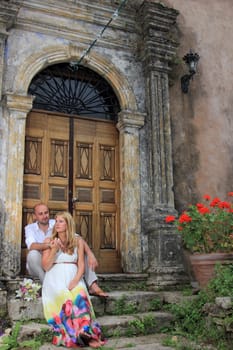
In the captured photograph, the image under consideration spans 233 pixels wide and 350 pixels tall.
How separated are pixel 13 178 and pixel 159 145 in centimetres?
237

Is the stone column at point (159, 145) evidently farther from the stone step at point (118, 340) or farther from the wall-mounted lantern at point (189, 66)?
the stone step at point (118, 340)

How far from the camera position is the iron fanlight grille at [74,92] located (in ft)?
21.3

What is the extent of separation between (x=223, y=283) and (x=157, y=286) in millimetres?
1419

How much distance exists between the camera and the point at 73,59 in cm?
653

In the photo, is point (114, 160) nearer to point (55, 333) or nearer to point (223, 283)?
point (223, 283)

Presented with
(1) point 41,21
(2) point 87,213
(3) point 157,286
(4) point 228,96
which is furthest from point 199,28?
(3) point 157,286

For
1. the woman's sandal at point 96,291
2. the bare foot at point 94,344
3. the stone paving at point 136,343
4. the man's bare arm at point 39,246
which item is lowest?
the stone paving at point 136,343

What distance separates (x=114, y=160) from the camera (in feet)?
22.1

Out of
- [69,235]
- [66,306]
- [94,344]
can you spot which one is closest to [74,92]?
[69,235]

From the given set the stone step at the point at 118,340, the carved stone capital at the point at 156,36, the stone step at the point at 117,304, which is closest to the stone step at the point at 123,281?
the stone step at the point at 117,304

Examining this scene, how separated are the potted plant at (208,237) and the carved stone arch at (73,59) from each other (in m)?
2.36

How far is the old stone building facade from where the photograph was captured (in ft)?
19.5

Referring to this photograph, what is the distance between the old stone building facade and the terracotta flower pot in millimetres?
793

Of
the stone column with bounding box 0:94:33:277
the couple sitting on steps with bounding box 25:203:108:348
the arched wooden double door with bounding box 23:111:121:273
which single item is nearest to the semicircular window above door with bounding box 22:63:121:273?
the arched wooden double door with bounding box 23:111:121:273
